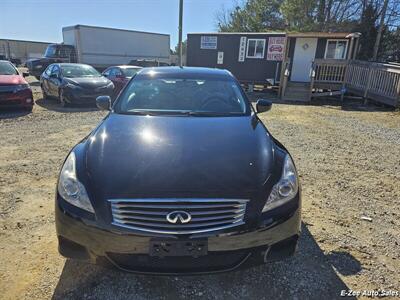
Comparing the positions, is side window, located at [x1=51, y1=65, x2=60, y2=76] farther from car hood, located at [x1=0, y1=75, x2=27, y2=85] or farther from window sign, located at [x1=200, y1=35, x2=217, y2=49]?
window sign, located at [x1=200, y1=35, x2=217, y2=49]

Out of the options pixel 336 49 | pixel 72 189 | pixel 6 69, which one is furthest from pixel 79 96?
pixel 336 49

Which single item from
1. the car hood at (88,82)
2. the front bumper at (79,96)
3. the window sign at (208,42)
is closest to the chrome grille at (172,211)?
the front bumper at (79,96)

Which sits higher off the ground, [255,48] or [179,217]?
[255,48]

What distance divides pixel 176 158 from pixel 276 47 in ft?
55.4

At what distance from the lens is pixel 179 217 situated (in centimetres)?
207

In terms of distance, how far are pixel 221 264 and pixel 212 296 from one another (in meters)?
0.35

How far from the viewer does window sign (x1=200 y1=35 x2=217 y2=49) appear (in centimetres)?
1934

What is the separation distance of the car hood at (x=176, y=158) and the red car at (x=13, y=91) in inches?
288

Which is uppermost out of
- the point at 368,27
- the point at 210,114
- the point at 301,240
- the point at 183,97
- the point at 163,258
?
the point at 368,27

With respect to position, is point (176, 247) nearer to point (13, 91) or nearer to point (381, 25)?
point (13, 91)

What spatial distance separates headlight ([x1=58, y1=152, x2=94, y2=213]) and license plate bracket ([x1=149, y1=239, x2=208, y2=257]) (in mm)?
490

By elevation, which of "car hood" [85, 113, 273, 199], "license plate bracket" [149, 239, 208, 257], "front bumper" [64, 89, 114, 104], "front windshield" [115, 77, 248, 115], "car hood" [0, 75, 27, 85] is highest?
"front windshield" [115, 77, 248, 115]

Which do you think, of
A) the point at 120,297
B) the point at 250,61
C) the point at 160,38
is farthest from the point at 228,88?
the point at 160,38

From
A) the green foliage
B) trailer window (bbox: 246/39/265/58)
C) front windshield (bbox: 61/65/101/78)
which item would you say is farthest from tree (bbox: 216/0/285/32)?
front windshield (bbox: 61/65/101/78)
